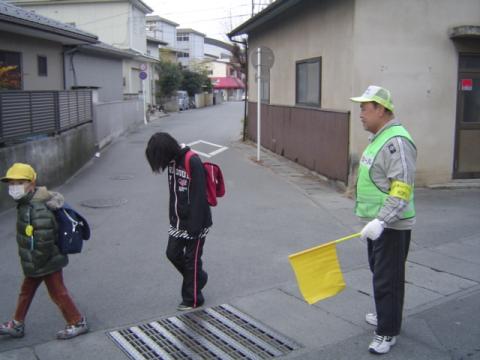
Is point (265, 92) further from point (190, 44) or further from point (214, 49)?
point (214, 49)

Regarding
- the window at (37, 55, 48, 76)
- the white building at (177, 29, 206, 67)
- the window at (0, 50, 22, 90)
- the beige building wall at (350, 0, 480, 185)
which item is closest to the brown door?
the beige building wall at (350, 0, 480, 185)

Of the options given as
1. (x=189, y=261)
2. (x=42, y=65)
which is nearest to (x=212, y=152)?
(x=42, y=65)

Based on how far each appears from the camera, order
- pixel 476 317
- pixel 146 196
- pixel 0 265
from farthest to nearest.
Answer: pixel 146 196 < pixel 0 265 < pixel 476 317

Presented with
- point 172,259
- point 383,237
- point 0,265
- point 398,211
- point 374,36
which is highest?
point 374,36

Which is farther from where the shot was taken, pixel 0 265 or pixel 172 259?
pixel 0 265

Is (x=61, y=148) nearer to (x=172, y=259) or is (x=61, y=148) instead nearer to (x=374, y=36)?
(x=374, y=36)

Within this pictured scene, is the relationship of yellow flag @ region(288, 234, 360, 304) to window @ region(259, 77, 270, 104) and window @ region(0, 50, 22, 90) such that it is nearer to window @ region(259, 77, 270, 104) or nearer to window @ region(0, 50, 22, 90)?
window @ region(0, 50, 22, 90)

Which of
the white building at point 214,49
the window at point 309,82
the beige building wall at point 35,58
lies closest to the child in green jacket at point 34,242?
the window at point 309,82

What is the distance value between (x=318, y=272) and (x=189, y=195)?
49.4 inches

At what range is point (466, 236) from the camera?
7.10 meters

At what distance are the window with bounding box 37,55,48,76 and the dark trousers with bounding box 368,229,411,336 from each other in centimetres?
1452

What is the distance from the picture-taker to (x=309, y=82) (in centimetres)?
1246

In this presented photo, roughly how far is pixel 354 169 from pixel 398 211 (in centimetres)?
631

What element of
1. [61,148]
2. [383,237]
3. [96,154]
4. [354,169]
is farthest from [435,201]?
[96,154]
